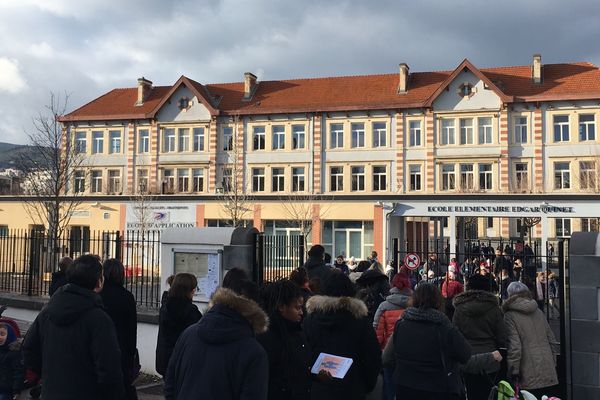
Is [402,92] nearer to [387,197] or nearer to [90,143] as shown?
[387,197]

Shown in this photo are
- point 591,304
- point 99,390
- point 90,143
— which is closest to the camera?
point 99,390

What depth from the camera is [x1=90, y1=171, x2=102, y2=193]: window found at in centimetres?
4381

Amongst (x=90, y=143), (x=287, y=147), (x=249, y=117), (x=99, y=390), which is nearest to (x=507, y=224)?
(x=287, y=147)

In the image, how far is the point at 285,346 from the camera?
4.02 meters

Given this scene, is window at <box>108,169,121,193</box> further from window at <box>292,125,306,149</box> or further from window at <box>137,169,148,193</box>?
window at <box>292,125,306,149</box>

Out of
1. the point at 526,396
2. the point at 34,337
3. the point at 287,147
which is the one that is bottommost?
the point at 526,396

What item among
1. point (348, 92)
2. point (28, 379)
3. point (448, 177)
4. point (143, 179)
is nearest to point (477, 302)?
point (28, 379)

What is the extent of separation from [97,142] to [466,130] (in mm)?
27163

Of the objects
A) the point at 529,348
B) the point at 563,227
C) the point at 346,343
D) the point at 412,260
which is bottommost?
the point at 529,348

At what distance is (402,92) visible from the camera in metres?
39.6

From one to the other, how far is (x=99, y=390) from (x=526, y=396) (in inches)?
149

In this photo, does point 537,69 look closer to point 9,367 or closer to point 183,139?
point 183,139

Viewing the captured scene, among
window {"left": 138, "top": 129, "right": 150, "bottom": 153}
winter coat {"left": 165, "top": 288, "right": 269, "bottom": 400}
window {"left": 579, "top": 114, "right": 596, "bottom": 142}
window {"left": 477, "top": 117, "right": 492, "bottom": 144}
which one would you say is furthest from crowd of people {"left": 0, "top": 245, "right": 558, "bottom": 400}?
window {"left": 138, "top": 129, "right": 150, "bottom": 153}

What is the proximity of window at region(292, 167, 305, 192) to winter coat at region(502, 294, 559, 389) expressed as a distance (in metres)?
33.5
